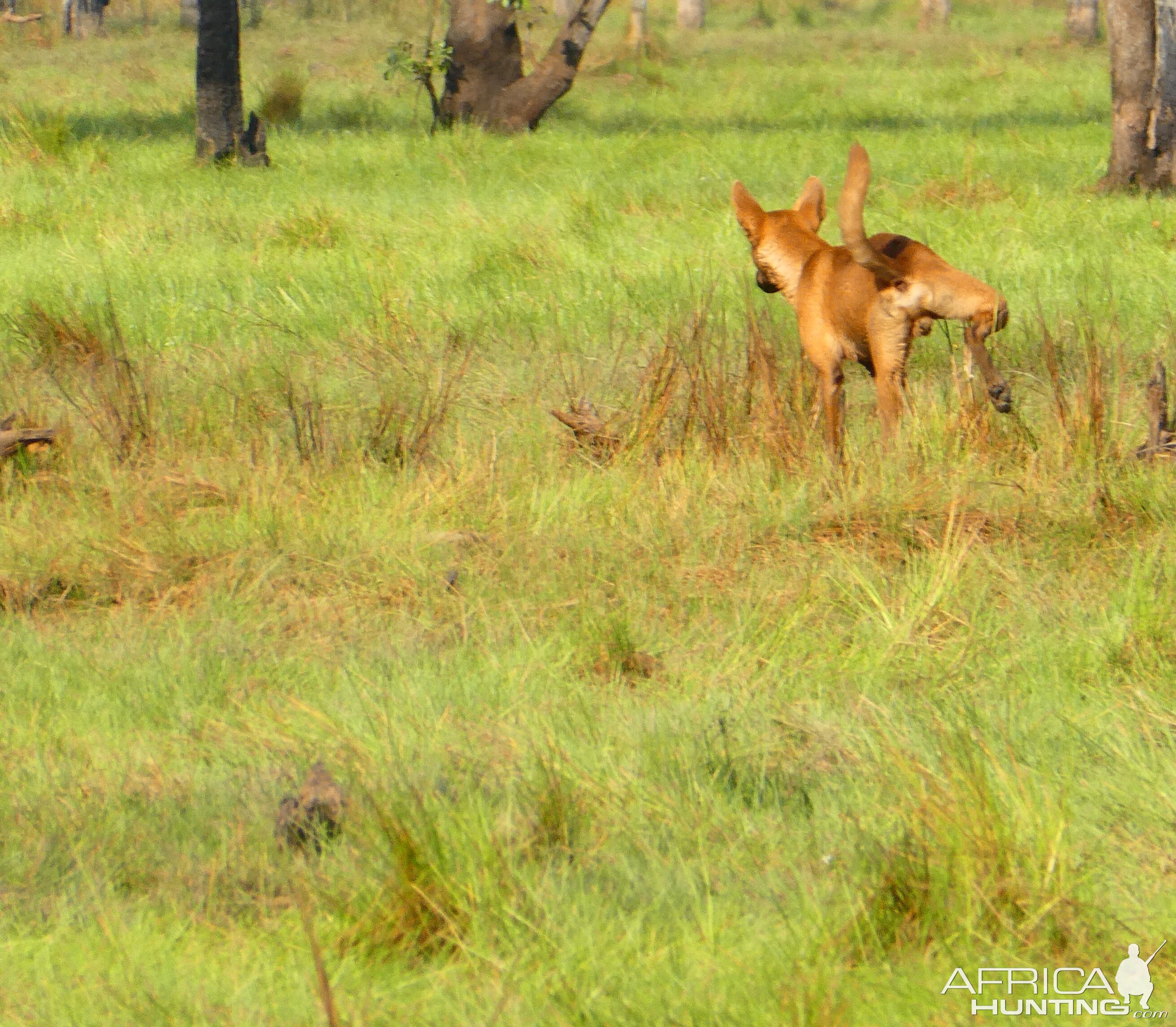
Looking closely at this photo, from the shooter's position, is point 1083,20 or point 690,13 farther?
point 690,13

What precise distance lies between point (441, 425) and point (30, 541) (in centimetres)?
157

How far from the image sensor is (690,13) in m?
28.2

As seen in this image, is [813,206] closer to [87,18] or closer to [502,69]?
[502,69]

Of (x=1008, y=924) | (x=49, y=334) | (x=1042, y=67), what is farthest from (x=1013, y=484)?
(x=1042, y=67)

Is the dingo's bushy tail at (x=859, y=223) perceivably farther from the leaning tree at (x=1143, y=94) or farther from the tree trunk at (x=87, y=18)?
the tree trunk at (x=87, y=18)

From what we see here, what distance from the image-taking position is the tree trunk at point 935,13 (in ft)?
89.5

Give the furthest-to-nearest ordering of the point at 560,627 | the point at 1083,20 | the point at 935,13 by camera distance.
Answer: the point at 935,13, the point at 1083,20, the point at 560,627

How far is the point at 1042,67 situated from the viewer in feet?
63.7

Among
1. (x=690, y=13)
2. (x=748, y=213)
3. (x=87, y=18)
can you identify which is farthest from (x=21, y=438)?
(x=690, y=13)

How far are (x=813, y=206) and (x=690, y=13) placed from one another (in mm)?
24514

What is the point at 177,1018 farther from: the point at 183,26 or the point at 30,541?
the point at 183,26

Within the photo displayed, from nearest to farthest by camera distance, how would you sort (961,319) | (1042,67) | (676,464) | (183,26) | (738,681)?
(738,681), (961,319), (676,464), (1042,67), (183,26)

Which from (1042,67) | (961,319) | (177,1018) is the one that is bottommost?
(177,1018)

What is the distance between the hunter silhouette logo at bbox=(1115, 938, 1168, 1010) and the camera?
2.25 metres
